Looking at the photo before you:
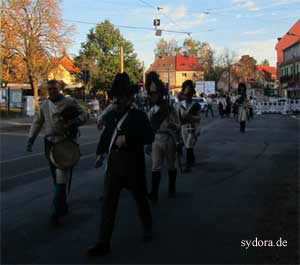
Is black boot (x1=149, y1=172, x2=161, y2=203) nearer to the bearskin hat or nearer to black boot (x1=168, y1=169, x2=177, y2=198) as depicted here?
black boot (x1=168, y1=169, x2=177, y2=198)

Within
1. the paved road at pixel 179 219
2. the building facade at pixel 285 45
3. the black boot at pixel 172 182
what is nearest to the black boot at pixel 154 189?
the paved road at pixel 179 219

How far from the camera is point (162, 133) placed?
8320 mm

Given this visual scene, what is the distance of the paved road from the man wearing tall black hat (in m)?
0.44

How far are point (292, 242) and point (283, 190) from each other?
3.13 meters

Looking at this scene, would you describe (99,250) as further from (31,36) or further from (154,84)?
(31,36)

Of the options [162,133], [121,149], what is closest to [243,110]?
[162,133]

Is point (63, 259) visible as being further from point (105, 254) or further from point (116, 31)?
point (116, 31)

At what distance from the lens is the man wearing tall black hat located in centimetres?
559

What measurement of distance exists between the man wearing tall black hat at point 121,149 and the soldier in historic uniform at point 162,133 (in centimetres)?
225

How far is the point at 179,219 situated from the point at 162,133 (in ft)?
5.72

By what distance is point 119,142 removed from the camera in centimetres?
→ 564

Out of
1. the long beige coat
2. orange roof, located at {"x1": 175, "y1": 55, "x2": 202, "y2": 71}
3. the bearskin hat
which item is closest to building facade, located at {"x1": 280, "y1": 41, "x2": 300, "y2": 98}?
orange roof, located at {"x1": 175, "y1": 55, "x2": 202, "y2": 71}

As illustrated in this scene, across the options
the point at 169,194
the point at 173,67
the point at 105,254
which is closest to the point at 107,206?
the point at 105,254

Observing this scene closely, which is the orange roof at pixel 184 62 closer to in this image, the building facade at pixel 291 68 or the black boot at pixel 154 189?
the building facade at pixel 291 68
